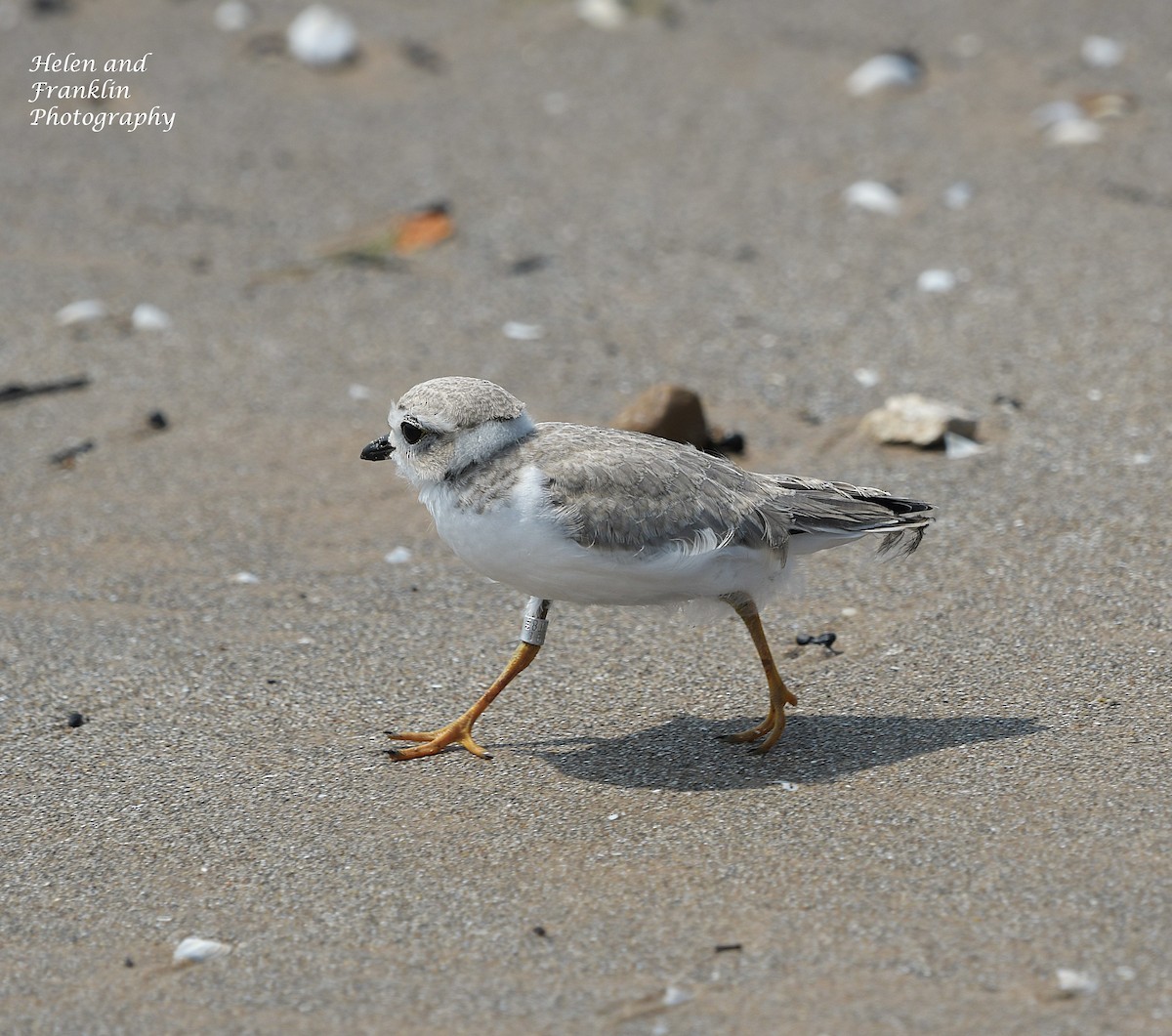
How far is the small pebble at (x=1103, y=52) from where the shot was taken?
10367 millimetres

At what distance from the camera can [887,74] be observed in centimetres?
1039

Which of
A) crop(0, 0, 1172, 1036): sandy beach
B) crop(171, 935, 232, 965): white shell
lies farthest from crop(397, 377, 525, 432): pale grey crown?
crop(171, 935, 232, 965): white shell

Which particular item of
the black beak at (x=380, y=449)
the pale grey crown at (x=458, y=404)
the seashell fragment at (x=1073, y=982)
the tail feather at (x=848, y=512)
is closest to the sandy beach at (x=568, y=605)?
the seashell fragment at (x=1073, y=982)

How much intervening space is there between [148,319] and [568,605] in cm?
382

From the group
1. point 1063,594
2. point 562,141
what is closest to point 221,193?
point 562,141

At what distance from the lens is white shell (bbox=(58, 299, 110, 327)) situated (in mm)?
8180

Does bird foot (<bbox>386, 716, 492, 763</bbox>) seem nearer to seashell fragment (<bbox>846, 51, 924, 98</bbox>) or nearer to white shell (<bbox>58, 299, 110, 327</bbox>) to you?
white shell (<bbox>58, 299, 110, 327</bbox>)

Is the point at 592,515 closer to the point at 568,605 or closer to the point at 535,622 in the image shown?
the point at 535,622

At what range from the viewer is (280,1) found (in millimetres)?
12023

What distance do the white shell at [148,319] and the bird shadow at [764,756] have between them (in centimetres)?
459

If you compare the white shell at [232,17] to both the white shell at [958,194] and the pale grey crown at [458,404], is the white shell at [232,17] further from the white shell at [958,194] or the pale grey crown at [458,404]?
the pale grey crown at [458,404]

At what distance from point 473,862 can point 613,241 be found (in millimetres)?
5678

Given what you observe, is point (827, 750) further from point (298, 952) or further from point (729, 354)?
point (729, 354)

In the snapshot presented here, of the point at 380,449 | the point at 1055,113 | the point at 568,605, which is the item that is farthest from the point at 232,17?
the point at 380,449
